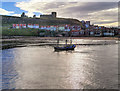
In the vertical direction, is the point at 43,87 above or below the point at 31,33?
below

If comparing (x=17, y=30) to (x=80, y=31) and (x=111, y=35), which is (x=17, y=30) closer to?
(x=80, y=31)

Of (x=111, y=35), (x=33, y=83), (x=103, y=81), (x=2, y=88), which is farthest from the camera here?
(x=111, y=35)

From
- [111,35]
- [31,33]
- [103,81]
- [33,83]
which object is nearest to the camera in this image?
[33,83]

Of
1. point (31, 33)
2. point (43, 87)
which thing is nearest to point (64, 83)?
point (43, 87)

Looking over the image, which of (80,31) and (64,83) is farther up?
(80,31)

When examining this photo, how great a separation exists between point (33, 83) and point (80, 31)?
17745cm

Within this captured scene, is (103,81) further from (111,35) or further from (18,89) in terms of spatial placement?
(111,35)

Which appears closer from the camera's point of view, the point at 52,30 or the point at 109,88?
the point at 109,88

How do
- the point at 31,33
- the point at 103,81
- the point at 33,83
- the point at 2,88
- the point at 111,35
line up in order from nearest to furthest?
the point at 2,88
the point at 33,83
the point at 103,81
the point at 31,33
the point at 111,35

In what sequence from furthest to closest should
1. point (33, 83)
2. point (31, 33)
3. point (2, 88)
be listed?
point (31, 33) → point (33, 83) → point (2, 88)

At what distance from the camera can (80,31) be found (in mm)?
191250

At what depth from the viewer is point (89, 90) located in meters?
16.3

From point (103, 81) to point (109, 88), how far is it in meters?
2.88

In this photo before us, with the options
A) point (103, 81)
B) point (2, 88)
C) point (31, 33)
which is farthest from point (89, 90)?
point (31, 33)
